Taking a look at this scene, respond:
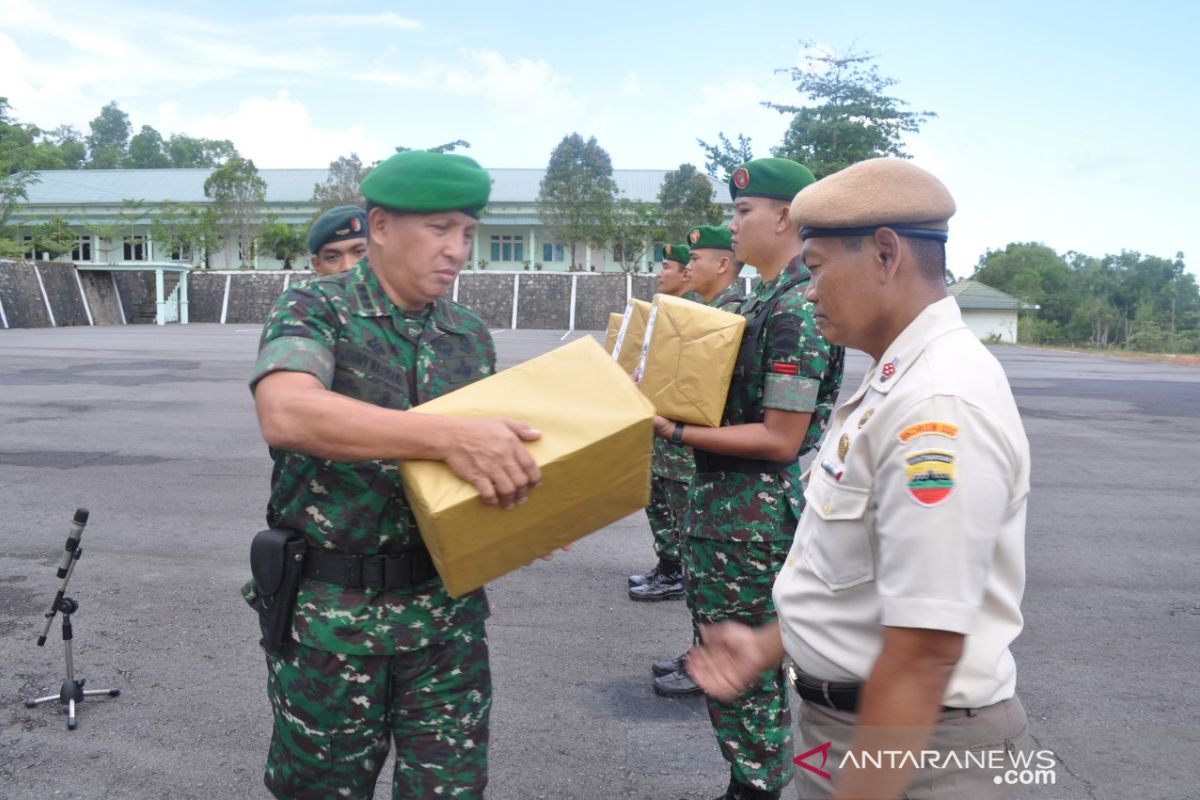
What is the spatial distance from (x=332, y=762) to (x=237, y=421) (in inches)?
400

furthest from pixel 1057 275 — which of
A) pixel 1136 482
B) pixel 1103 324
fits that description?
pixel 1136 482

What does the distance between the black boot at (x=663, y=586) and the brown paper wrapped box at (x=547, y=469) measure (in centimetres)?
350

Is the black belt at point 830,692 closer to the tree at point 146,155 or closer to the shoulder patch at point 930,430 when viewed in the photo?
the shoulder patch at point 930,430

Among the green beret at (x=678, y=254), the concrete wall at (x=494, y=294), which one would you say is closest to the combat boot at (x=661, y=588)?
the green beret at (x=678, y=254)

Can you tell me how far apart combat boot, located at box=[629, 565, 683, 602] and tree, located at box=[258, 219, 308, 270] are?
169 ft

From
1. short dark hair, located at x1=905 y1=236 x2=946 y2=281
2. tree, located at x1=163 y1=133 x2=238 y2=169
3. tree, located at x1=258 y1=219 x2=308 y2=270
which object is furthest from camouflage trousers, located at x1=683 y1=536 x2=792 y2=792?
tree, located at x1=163 y1=133 x2=238 y2=169

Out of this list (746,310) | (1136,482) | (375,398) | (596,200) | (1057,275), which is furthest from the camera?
(1057,275)

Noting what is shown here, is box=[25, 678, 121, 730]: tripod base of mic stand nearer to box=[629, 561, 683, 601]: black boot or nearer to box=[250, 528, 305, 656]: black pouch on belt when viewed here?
box=[250, 528, 305, 656]: black pouch on belt

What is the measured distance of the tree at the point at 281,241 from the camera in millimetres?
54188

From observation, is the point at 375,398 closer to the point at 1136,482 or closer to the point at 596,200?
the point at 1136,482

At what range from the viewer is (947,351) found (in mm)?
1568

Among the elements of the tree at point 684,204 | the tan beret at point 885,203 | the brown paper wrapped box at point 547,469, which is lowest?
the brown paper wrapped box at point 547,469

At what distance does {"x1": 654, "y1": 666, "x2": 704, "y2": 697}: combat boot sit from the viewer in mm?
4227

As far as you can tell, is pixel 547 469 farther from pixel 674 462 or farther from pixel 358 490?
pixel 674 462
